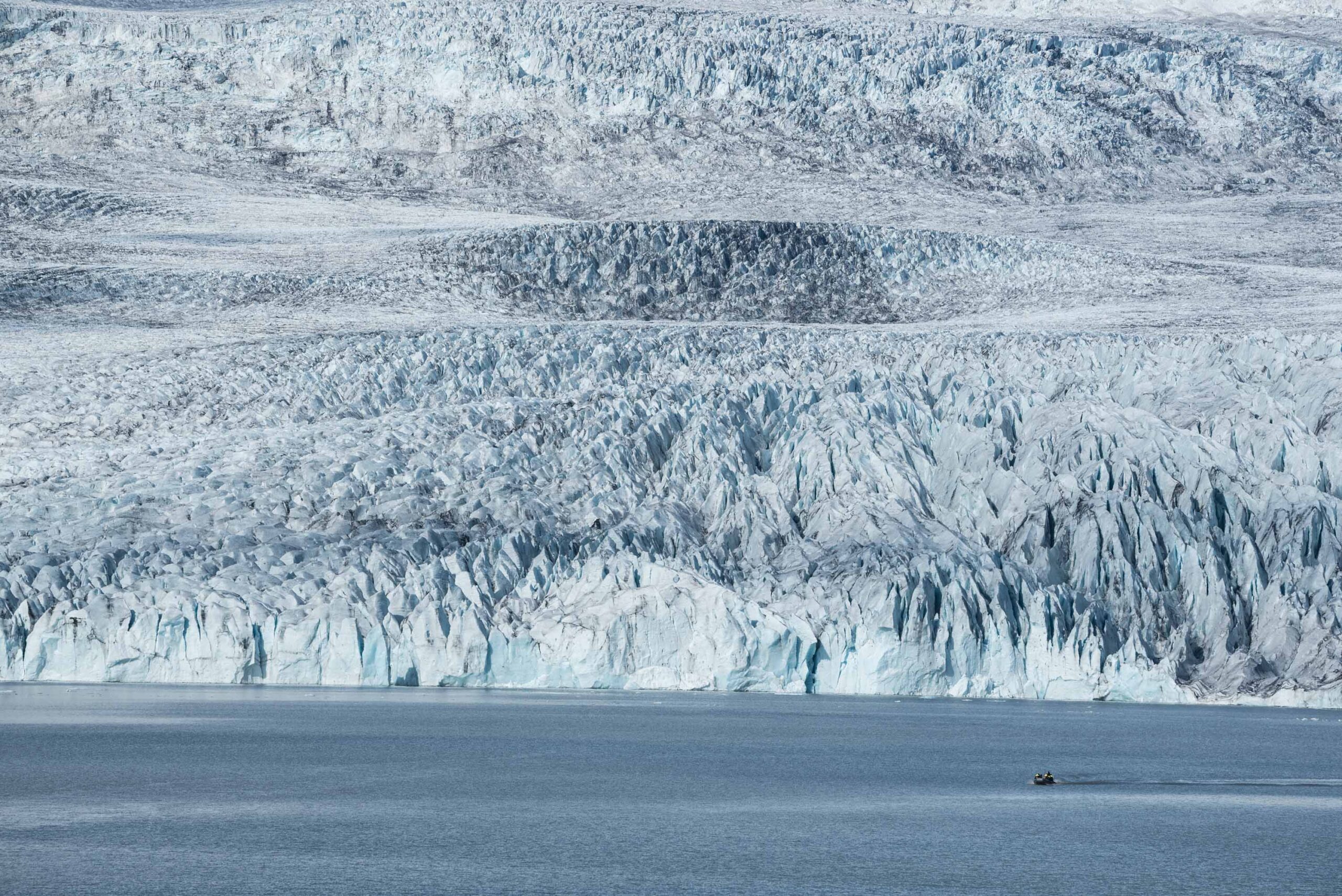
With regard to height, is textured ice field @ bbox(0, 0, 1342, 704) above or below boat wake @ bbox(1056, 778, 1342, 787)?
below

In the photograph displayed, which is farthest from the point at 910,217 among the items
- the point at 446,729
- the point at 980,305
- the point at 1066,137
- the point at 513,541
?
the point at 446,729

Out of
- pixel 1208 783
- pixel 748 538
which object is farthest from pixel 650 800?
pixel 748 538

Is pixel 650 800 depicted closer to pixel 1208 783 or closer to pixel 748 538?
pixel 1208 783

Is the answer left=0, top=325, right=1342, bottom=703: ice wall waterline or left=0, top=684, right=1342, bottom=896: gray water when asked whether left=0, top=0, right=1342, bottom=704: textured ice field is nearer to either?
left=0, top=325, right=1342, bottom=703: ice wall waterline

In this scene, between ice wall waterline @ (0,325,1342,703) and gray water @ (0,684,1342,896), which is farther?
ice wall waterline @ (0,325,1342,703)

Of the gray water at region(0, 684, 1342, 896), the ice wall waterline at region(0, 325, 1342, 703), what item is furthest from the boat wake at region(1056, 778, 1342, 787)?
the ice wall waterline at region(0, 325, 1342, 703)

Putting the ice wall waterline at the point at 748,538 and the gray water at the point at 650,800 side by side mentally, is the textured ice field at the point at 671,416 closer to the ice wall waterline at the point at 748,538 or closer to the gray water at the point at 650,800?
the ice wall waterline at the point at 748,538
